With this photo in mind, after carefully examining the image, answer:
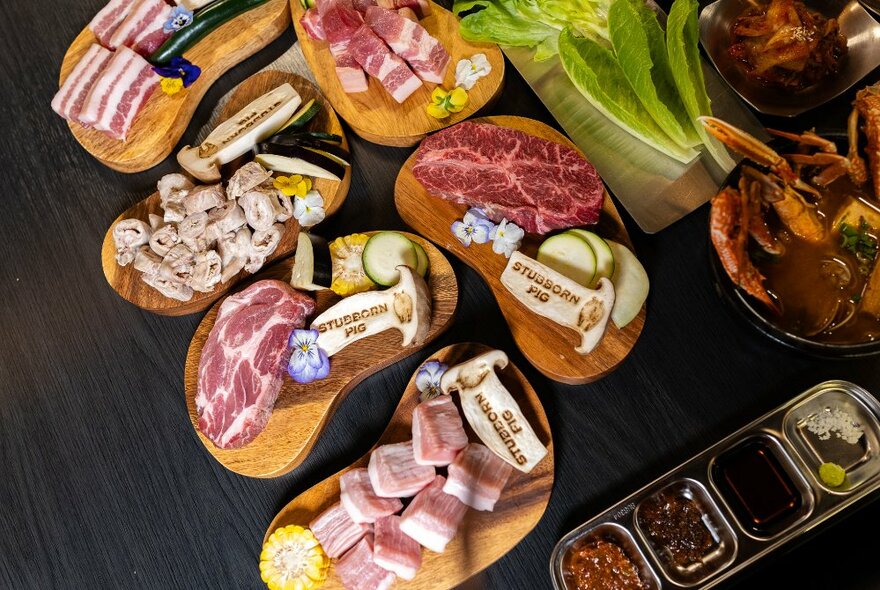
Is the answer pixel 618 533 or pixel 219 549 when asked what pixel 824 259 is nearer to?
pixel 618 533

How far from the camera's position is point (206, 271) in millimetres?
2992

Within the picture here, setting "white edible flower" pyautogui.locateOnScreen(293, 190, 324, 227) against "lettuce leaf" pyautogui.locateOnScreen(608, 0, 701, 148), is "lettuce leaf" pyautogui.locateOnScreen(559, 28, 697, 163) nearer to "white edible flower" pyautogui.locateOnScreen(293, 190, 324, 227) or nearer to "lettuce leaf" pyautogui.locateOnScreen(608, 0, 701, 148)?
"lettuce leaf" pyautogui.locateOnScreen(608, 0, 701, 148)

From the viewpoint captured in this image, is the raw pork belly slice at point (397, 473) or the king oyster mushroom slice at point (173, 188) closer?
the raw pork belly slice at point (397, 473)

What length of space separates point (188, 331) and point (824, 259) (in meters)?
2.71

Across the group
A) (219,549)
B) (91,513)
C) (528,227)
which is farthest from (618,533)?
(91,513)

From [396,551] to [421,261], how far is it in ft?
3.82

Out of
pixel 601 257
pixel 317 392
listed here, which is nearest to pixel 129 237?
pixel 317 392

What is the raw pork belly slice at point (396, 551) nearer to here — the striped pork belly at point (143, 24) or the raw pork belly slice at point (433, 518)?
the raw pork belly slice at point (433, 518)

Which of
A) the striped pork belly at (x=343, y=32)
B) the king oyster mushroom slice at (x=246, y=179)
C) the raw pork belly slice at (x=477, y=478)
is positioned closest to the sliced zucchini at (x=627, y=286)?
the raw pork belly slice at (x=477, y=478)

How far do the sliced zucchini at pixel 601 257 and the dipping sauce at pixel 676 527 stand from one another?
0.86 metres

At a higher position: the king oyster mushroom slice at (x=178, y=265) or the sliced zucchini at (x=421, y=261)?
the sliced zucchini at (x=421, y=261)

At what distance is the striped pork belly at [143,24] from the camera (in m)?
3.44

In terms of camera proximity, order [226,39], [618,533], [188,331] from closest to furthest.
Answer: [618,533] → [188,331] → [226,39]

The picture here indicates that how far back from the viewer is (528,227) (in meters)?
2.97
